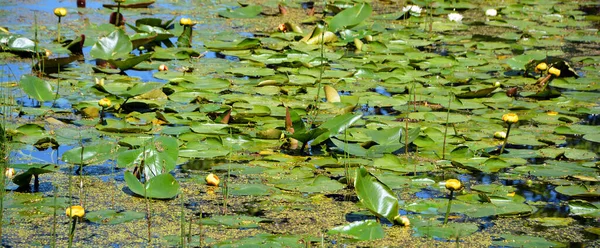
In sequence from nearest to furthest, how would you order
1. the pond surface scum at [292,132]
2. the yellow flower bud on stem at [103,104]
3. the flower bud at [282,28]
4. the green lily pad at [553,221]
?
the pond surface scum at [292,132]
the green lily pad at [553,221]
the yellow flower bud on stem at [103,104]
the flower bud at [282,28]

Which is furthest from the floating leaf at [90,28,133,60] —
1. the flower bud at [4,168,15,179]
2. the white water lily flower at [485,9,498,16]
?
the white water lily flower at [485,9,498,16]

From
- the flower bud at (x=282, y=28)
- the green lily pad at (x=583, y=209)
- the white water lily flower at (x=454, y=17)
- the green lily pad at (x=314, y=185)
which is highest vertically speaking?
the white water lily flower at (x=454, y=17)

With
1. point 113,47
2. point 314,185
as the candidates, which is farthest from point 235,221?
point 113,47

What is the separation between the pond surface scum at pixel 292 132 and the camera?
2617mm

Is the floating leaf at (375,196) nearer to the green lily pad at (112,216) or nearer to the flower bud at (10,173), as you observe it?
the green lily pad at (112,216)

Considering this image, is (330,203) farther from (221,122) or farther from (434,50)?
(434,50)

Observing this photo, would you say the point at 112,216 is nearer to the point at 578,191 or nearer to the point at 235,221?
the point at 235,221

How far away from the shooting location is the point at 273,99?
408cm

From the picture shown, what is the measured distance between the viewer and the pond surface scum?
2.62 m

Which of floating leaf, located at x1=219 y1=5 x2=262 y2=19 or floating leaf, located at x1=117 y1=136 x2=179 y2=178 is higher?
floating leaf, located at x1=219 y1=5 x2=262 y2=19

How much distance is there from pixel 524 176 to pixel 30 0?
433 centimetres

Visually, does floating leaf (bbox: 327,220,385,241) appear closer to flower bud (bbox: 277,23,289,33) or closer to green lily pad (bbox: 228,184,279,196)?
green lily pad (bbox: 228,184,279,196)

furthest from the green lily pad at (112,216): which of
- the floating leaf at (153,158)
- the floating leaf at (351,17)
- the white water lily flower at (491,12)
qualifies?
the white water lily flower at (491,12)

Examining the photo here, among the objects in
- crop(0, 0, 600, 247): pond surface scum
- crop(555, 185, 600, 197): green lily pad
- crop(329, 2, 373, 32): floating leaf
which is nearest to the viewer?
crop(0, 0, 600, 247): pond surface scum
